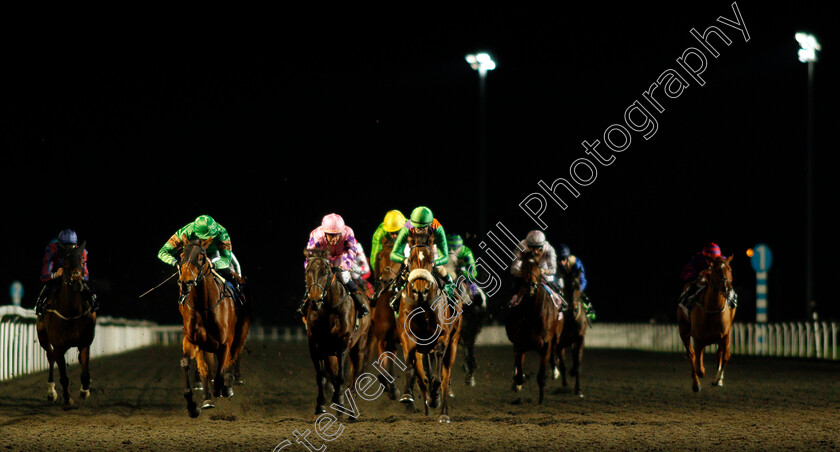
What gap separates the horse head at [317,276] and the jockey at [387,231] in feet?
7.84

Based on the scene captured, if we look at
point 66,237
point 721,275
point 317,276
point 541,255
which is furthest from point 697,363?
point 66,237

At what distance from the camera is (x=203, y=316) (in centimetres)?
1133

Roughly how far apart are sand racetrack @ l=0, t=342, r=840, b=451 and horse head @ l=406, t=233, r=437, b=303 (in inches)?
53.3

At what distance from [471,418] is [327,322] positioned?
187cm

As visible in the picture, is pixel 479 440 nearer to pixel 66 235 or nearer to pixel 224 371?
pixel 224 371

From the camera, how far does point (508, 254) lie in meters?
15.8

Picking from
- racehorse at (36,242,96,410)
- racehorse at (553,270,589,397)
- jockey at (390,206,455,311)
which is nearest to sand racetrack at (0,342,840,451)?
racehorse at (36,242,96,410)

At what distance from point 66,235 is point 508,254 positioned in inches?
254

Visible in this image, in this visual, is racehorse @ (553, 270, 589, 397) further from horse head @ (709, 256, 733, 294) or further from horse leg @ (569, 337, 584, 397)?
horse head @ (709, 256, 733, 294)

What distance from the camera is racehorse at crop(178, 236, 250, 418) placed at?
10.9 metres

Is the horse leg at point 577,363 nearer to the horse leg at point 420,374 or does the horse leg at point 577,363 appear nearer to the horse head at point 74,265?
the horse leg at point 420,374

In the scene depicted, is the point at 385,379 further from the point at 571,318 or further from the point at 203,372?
the point at 571,318

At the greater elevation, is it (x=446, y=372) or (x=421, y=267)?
(x=421, y=267)

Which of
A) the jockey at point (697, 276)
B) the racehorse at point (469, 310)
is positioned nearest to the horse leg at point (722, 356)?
the jockey at point (697, 276)
